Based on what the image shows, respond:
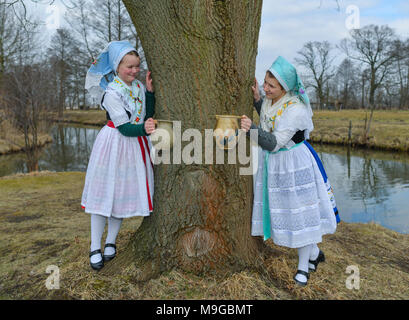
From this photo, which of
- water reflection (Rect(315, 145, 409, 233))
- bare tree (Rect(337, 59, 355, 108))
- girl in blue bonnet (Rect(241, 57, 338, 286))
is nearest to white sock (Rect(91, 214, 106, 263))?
girl in blue bonnet (Rect(241, 57, 338, 286))

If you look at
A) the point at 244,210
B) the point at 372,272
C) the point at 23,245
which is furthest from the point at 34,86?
the point at 372,272

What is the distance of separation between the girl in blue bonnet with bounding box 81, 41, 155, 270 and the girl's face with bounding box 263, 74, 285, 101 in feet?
3.00

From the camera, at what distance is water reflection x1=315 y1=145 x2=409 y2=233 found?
6.68 metres

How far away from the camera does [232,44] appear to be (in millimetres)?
2299

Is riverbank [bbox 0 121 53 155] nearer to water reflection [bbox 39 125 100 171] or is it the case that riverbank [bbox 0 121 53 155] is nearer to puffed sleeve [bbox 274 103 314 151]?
water reflection [bbox 39 125 100 171]

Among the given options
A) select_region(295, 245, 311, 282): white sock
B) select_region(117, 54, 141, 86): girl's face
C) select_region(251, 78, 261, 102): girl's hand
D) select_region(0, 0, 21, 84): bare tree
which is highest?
select_region(0, 0, 21, 84): bare tree

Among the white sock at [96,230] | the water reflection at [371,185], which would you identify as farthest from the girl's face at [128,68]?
the water reflection at [371,185]

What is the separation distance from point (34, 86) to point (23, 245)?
7390mm

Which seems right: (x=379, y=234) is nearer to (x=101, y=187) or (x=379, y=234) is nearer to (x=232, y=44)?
(x=232, y=44)

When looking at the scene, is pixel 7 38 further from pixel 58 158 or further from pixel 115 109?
pixel 115 109

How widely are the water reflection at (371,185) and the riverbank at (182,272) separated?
8.95 ft

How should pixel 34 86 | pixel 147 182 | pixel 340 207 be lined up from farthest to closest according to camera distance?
1. pixel 34 86
2. pixel 340 207
3. pixel 147 182

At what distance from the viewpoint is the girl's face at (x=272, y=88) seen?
239cm

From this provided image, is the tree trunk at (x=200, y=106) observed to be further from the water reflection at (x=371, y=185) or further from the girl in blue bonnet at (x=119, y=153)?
the water reflection at (x=371, y=185)
